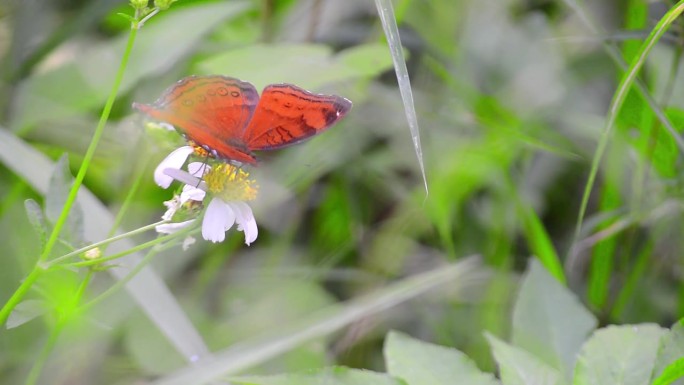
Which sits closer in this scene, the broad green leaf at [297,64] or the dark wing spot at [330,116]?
the dark wing spot at [330,116]

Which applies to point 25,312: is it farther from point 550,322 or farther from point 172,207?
point 550,322

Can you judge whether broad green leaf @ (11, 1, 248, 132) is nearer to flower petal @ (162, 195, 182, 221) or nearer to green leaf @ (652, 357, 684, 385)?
flower petal @ (162, 195, 182, 221)

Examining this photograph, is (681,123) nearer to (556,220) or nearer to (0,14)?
(556,220)

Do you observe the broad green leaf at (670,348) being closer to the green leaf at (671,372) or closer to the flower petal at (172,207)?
the green leaf at (671,372)

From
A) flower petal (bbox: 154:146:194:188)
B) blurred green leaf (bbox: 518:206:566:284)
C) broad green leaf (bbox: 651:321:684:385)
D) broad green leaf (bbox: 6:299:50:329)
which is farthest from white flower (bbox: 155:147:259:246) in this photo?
blurred green leaf (bbox: 518:206:566:284)

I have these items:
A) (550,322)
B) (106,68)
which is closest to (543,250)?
(550,322)

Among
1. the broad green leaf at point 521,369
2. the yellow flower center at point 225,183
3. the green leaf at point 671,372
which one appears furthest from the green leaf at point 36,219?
the green leaf at point 671,372

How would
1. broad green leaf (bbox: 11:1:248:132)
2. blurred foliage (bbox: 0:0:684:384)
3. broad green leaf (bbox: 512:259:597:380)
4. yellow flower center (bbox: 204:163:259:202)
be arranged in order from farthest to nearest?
1. broad green leaf (bbox: 11:1:248:132)
2. blurred foliage (bbox: 0:0:684:384)
3. broad green leaf (bbox: 512:259:597:380)
4. yellow flower center (bbox: 204:163:259:202)
